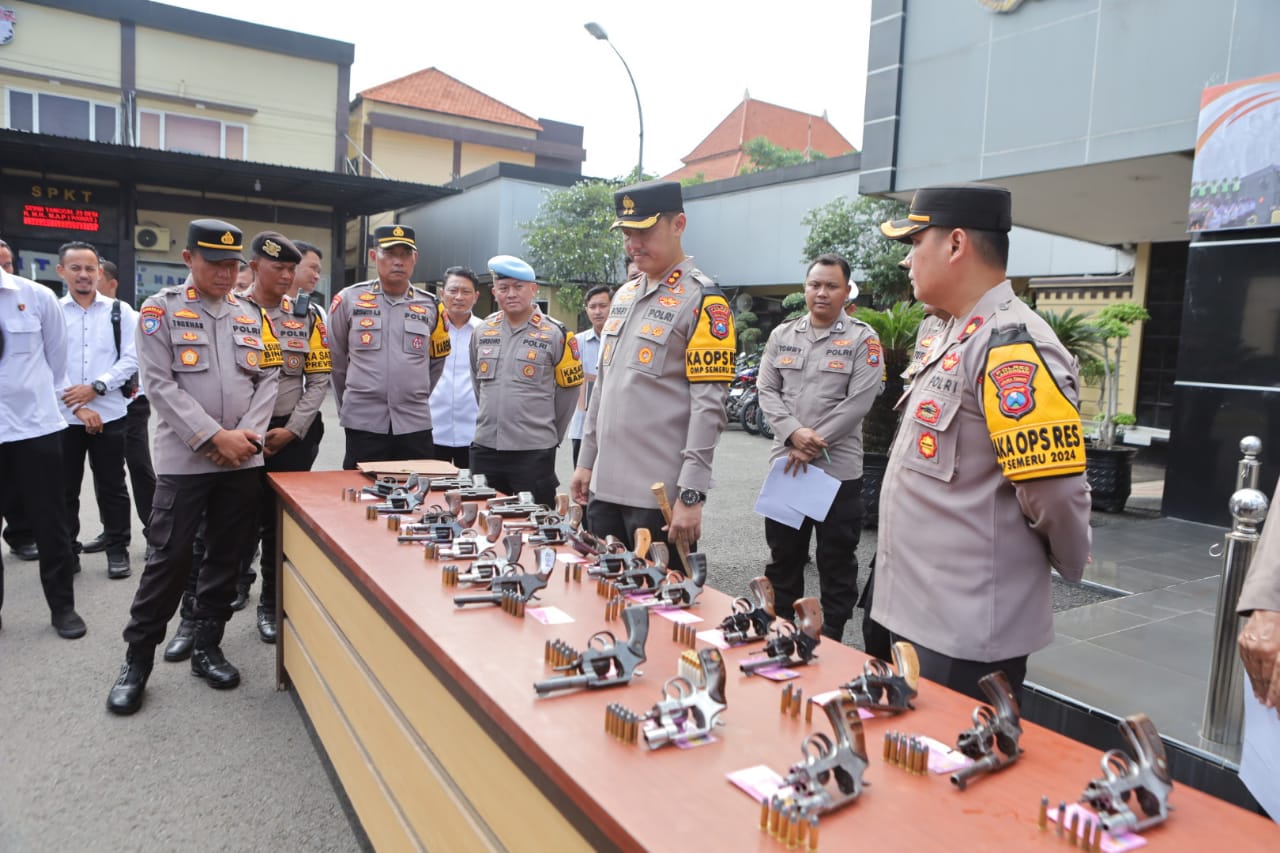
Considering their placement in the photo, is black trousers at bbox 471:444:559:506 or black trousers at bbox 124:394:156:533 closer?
black trousers at bbox 471:444:559:506

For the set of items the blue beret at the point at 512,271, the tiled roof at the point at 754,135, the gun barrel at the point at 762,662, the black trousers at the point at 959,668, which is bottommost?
the black trousers at the point at 959,668

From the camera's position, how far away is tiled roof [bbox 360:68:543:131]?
26.2m

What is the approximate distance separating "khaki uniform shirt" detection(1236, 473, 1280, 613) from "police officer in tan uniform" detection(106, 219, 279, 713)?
9.94ft

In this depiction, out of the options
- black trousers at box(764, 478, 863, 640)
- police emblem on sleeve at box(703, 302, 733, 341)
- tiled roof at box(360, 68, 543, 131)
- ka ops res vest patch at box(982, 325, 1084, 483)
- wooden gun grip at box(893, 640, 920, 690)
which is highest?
tiled roof at box(360, 68, 543, 131)

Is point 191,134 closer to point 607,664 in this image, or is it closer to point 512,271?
point 512,271

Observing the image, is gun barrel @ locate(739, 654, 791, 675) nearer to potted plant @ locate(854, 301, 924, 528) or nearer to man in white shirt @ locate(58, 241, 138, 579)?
man in white shirt @ locate(58, 241, 138, 579)

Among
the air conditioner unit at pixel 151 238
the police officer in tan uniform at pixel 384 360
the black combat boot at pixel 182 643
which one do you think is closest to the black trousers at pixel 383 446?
the police officer in tan uniform at pixel 384 360

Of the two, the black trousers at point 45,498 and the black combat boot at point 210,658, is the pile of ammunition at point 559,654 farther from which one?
the black trousers at point 45,498

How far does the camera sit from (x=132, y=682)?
306 centimetres

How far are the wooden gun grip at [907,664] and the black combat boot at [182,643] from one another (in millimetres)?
3027

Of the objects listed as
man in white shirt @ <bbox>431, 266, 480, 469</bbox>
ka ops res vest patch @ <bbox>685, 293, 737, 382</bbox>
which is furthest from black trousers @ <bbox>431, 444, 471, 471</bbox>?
ka ops res vest patch @ <bbox>685, 293, 737, 382</bbox>

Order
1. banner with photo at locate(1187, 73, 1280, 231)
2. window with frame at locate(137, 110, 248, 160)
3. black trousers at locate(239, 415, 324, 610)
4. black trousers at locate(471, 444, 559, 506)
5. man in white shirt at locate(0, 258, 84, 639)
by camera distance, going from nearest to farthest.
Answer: man in white shirt at locate(0, 258, 84, 639)
black trousers at locate(239, 415, 324, 610)
black trousers at locate(471, 444, 559, 506)
banner with photo at locate(1187, 73, 1280, 231)
window with frame at locate(137, 110, 248, 160)

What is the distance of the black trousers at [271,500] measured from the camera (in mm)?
3750

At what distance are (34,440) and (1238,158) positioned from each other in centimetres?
726
